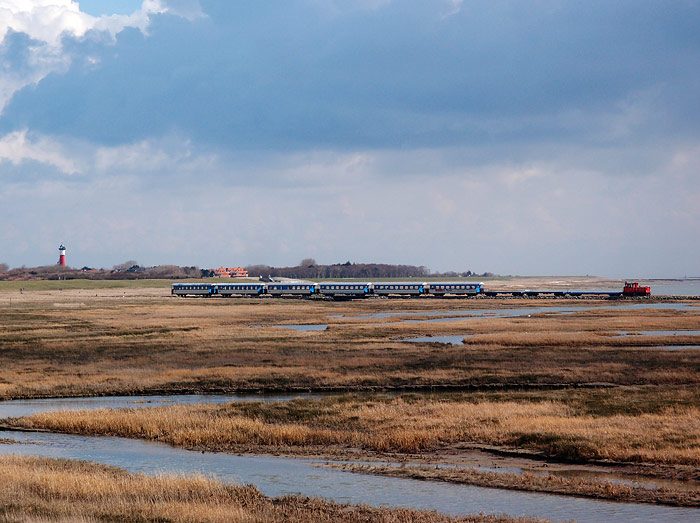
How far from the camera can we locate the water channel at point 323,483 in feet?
64.6

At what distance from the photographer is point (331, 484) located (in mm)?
22703

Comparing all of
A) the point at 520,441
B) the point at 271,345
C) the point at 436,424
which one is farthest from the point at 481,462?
the point at 271,345

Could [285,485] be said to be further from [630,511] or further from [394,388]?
[394,388]

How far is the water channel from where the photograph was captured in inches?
775

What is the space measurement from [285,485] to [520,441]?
8883 millimetres

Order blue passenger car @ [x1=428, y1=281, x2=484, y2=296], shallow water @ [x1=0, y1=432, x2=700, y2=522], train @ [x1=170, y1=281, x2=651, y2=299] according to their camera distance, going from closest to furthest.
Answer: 1. shallow water @ [x1=0, y1=432, x2=700, y2=522]
2. train @ [x1=170, y1=281, x2=651, y2=299]
3. blue passenger car @ [x1=428, y1=281, x2=484, y2=296]

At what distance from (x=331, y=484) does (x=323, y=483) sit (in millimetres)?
249

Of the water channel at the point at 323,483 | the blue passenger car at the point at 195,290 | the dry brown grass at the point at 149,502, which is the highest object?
the blue passenger car at the point at 195,290

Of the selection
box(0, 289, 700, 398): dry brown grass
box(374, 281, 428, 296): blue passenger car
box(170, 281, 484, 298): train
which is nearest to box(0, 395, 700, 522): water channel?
box(0, 289, 700, 398): dry brown grass

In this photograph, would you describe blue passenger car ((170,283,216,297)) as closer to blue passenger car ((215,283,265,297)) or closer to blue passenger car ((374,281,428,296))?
blue passenger car ((215,283,265,297))

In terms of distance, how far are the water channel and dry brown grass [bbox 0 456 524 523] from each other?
1.36m

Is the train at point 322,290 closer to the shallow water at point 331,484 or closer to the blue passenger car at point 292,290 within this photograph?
the blue passenger car at point 292,290

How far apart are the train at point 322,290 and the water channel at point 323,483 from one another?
140007 mm

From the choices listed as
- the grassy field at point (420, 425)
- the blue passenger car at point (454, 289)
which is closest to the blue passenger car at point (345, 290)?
the blue passenger car at point (454, 289)
